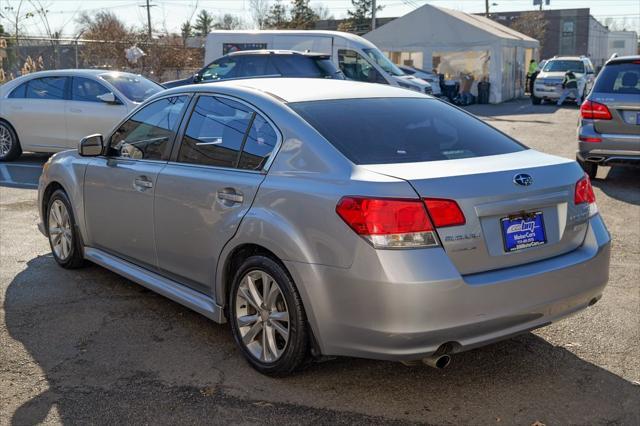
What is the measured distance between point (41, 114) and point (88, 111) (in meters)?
0.99

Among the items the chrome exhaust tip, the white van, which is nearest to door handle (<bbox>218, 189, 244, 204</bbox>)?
the chrome exhaust tip

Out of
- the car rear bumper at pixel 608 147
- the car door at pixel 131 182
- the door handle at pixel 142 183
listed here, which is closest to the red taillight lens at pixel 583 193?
the car door at pixel 131 182

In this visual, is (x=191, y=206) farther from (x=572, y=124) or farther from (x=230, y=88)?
(x=572, y=124)

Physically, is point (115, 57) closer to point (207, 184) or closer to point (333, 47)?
point (333, 47)

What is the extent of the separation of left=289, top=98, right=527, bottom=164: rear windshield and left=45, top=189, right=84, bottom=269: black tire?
2680 mm

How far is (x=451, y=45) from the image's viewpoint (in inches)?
1262

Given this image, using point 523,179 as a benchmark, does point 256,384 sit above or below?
below

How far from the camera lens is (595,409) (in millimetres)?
3814

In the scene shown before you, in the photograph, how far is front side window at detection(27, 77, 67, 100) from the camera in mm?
12742

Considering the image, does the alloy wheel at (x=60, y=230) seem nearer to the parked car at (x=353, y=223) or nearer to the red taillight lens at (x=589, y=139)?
the parked car at (x=353, y=223)

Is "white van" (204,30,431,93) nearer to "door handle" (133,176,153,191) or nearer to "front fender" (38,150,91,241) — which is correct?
"front fender" (38,150,91,241)

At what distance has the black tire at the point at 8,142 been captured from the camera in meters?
13.0

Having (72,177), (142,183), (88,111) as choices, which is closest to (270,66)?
(88,111)

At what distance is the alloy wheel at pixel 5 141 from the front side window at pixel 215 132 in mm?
9276
